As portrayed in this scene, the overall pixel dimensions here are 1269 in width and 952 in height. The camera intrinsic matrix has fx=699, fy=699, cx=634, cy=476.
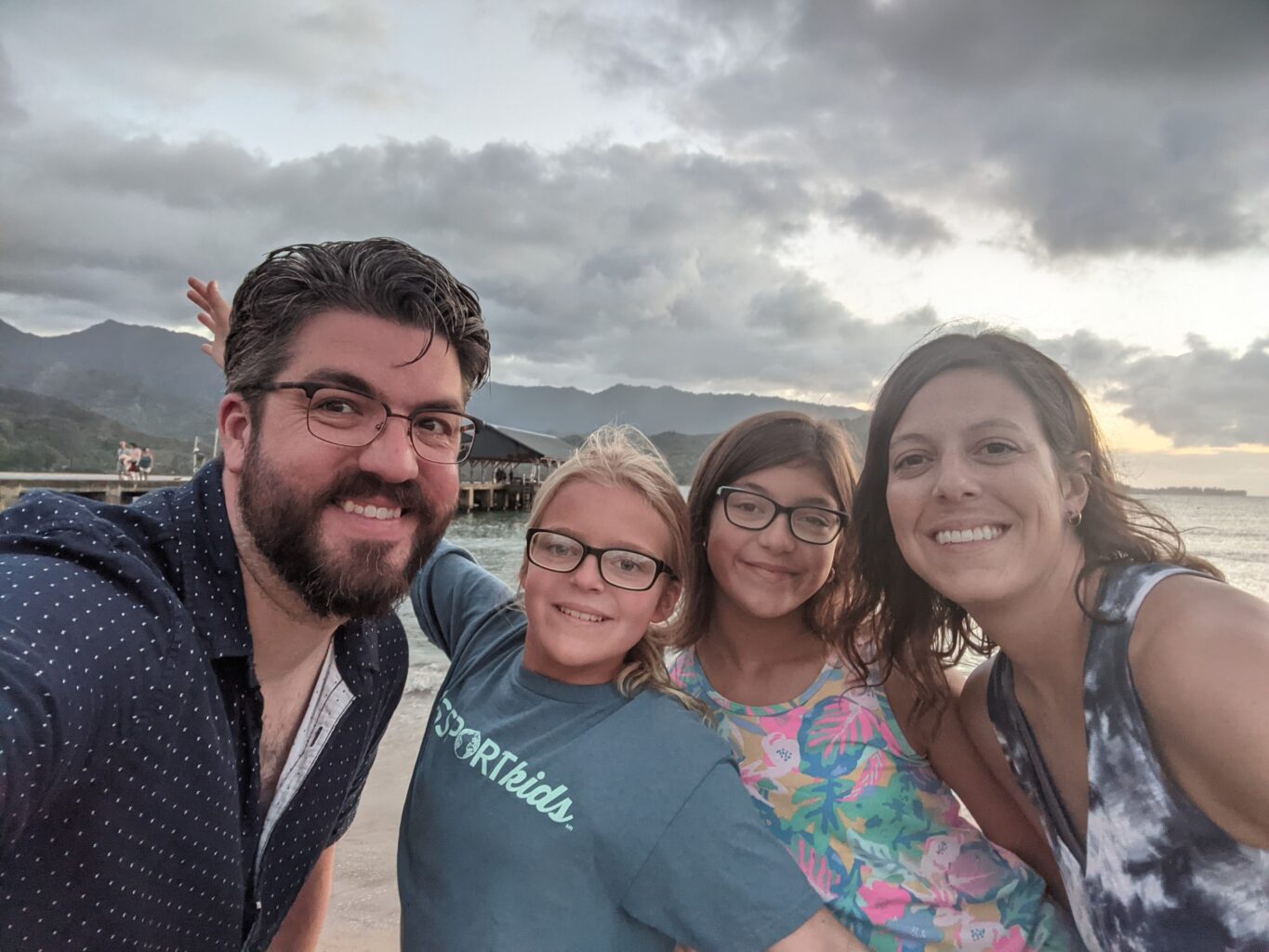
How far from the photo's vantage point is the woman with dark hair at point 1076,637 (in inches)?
65.3

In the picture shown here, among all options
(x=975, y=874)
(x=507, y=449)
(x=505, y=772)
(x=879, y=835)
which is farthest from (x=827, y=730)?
(x=507, y=449)

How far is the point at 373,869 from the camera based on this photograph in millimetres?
4840

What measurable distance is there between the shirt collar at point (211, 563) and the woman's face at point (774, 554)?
1.58 m

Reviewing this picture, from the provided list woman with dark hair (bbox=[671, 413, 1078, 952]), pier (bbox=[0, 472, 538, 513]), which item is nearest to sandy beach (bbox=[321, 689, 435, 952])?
pier (bbox=[0, 472, 538, 513])

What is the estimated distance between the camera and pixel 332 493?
199 cm

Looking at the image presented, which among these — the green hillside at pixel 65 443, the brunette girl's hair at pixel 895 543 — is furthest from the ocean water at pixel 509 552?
the green hillside at pixel 65 443

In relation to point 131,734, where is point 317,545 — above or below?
above

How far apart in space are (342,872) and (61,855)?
154 inches

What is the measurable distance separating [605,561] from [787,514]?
2.52ft

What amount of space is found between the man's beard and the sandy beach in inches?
119

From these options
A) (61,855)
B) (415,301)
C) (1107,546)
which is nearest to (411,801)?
(61,855)

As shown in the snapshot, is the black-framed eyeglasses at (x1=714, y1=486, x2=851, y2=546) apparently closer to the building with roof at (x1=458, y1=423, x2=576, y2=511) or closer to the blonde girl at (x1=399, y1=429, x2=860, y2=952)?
the blonde girl at (x1=399, y1=429, x2=860, y2=952)

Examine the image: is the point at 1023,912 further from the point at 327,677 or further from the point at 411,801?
the point at 327,677

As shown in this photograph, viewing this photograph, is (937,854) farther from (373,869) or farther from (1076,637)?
(373,869)
